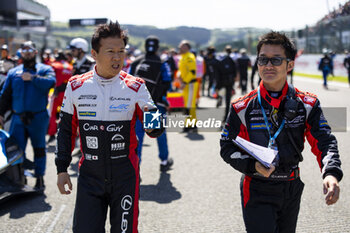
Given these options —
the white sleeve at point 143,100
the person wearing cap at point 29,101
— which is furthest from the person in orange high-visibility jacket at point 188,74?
the white sleeve at point 143,100

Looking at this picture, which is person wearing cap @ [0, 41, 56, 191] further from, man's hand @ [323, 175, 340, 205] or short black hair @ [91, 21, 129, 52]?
man's hand @ [323, 175, 340, 205]

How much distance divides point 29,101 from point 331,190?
4.39 metres

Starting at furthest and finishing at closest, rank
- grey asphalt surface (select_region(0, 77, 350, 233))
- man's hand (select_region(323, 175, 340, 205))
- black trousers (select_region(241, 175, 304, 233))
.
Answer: grey asphalt surface (select_region(0, 77, 350, 233)) < black trousers (select_region(241, 175, 304, 233)) < man's hand (select_region(323, 175, 340, 205))

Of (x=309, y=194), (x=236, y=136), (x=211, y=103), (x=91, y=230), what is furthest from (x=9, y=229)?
(x=211, y=103)

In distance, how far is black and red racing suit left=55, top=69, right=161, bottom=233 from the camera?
2.87 m

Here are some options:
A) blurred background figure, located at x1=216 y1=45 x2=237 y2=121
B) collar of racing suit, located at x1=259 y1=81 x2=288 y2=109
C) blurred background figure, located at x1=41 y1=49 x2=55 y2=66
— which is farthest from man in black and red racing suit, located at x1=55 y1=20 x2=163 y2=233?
blurred background figure, located at x1=41 y1=49 x2=55 y2=66

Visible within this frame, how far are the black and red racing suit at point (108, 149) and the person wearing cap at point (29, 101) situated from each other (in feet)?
9.35

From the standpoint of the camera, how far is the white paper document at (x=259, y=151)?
250cm

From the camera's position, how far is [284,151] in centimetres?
264

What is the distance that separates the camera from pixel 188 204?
5.15m

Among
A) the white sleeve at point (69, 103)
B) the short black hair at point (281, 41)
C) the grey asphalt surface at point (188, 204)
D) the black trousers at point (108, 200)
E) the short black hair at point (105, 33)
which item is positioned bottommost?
the grey asphalt surface at point (188, 204)

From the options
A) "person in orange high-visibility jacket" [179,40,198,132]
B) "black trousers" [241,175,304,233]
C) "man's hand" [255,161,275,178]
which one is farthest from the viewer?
"person in orange high-visibility jacket" [179,40,198,132]

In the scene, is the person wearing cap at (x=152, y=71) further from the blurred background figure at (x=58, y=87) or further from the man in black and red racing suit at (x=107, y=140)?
the man in black and red racing suit at (x=107, y=140)

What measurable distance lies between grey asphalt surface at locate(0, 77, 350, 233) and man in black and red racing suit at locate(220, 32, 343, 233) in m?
1.71
